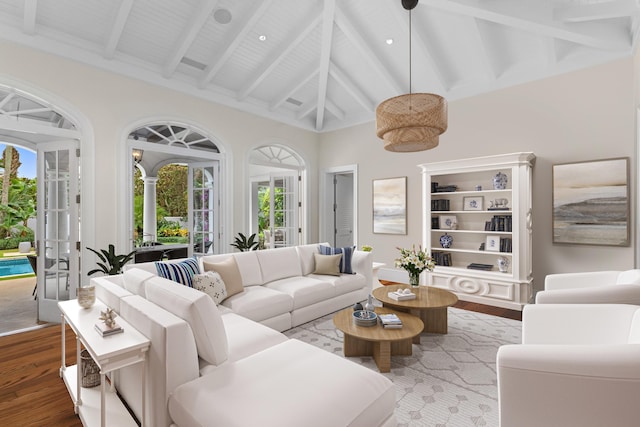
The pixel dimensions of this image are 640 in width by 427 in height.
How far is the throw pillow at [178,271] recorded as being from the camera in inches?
110

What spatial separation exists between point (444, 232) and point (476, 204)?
67cm

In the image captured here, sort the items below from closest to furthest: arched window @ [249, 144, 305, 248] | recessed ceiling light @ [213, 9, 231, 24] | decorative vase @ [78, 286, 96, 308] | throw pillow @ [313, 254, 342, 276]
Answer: decorative vase @ [78, 286, 96, 308], recessed ceiling light @ [213, 9, 231, 24], throw pillow @ [313, 254, 342, 276], arched window @ [249, 144, 305, 248]

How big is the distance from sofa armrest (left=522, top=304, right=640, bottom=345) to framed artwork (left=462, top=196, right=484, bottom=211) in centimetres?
291

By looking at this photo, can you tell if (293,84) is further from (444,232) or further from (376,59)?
(444,232)

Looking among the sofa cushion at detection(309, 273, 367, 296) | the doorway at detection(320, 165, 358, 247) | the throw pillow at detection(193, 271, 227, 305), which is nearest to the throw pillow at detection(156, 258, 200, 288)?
the throw pillow at detection(193, 271, 227, 305)

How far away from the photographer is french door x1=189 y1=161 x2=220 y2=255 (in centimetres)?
539

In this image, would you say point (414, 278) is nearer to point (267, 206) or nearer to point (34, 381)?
point (34, 381)

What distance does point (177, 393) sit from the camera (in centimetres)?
153

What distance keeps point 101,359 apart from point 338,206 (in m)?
6.13

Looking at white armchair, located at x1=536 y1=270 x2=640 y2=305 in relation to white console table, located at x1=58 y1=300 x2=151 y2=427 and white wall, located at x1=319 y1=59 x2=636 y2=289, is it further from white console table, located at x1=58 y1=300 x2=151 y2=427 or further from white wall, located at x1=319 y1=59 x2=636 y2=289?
white console table, located at x1=58 y1=300 x2=151 y2=427

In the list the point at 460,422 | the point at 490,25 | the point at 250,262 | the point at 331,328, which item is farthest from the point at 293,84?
the point at 460,422

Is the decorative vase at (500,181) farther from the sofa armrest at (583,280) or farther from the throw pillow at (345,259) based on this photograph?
the throw pillow at (345,259)

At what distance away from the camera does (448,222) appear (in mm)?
5055

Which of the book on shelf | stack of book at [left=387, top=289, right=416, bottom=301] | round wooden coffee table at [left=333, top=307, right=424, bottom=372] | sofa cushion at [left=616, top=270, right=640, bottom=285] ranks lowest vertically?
round wooden coffee table at [left=333, top=307, right=424, bottom=372]
